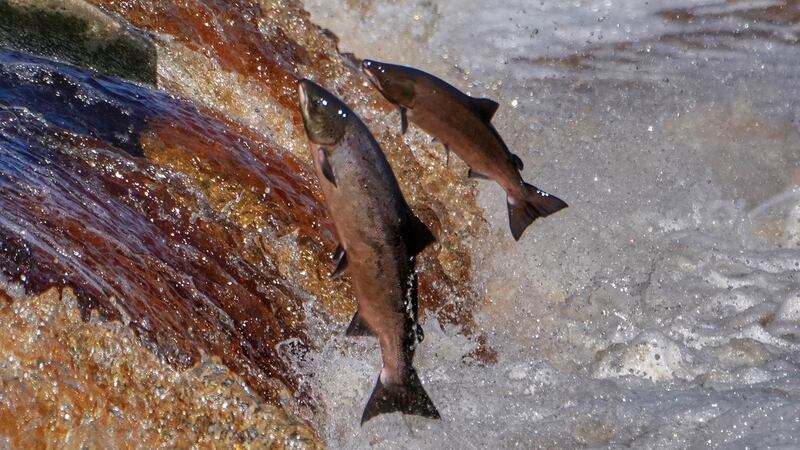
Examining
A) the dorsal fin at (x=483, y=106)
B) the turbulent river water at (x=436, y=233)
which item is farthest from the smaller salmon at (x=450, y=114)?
the turbulent river water at (x=436, y=233)

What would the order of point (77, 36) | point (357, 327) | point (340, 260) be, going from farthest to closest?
point (77, 36) < point (357, 327) < point (340, 260)

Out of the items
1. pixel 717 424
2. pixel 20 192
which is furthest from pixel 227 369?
pixel 717 424

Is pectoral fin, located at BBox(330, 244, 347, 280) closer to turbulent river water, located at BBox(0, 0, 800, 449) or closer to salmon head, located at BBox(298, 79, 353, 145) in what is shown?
salmon head, located at BBox(298, 79, 353, 145)

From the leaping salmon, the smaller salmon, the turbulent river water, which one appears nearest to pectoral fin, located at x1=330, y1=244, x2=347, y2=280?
the leaping salmon

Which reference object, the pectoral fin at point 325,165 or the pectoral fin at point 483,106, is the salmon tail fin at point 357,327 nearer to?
the pectoral fin at point 325,165

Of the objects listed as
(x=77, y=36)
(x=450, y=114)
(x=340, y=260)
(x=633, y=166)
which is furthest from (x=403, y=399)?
(x=77, y=36)

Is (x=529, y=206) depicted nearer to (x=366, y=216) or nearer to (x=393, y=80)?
(x=393, y=80)
